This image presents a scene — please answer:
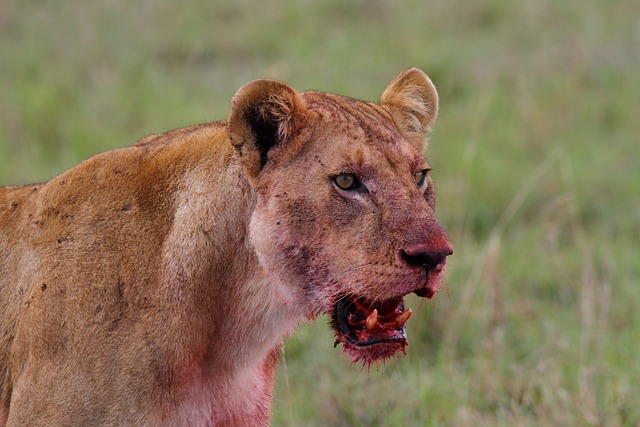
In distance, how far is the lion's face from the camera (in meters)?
2.68

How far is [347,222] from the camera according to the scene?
272 cm

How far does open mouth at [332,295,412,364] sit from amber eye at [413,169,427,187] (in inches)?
11.8

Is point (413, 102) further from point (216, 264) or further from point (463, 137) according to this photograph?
point (463, 137)

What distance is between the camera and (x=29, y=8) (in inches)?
357

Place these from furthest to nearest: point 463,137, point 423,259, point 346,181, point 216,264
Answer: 1. point 463,137
2. point 216,264
3. point 346,181
4. point 423,259

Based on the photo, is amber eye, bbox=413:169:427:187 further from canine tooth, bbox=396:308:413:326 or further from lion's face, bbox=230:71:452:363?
canine tooth, bbox=396:308:413:326

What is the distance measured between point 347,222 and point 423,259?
20 centimetres

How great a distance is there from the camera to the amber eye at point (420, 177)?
2.90 meters

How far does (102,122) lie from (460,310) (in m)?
3.07

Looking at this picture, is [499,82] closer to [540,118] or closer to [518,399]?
Result: [540,118]

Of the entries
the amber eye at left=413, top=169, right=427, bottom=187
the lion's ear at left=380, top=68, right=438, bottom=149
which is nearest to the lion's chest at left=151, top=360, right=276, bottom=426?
the amber eye at left=413, top=169, right=427, bottom=187

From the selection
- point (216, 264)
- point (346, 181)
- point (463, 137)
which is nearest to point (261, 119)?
point (346, 181)

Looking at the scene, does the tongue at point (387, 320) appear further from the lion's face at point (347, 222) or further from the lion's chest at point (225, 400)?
the lion's chest at point (225, 400)

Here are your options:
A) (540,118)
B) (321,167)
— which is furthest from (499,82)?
(321,167)
